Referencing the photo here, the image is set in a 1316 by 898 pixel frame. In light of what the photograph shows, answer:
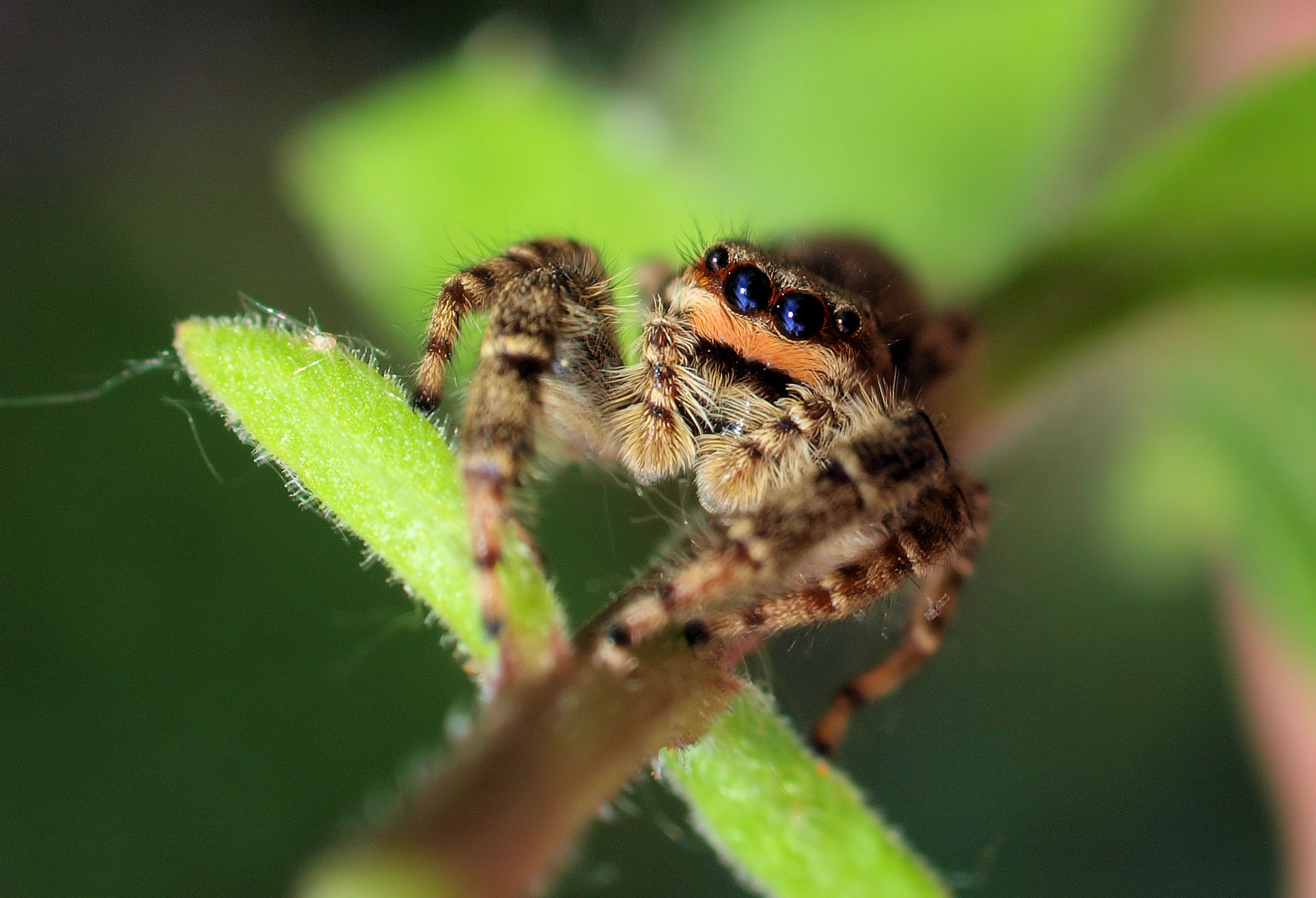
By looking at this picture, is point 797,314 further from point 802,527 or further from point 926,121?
point 926,121

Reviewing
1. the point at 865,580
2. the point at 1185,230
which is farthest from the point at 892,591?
the point at 1185,230

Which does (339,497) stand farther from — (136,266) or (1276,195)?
(136,266)

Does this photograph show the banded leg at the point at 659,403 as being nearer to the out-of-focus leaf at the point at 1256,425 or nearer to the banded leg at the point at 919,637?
the banded leg at the point at 919,637

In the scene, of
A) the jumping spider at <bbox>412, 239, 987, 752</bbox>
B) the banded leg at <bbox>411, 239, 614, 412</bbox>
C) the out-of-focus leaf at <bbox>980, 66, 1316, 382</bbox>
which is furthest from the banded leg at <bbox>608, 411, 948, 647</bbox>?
the out-of-focus leaf at <bbox>980, 66, 1316, 382</bbox>

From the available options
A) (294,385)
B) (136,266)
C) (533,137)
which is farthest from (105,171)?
(294,385)

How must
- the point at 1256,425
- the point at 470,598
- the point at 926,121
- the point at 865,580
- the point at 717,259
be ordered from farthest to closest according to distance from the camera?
the point at 926,121, the point at 1256,425, the point at 717,259, the point at 865,580, the point at 470,598

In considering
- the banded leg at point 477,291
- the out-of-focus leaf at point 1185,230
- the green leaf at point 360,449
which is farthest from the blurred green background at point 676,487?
the green leaf at point 360,449
